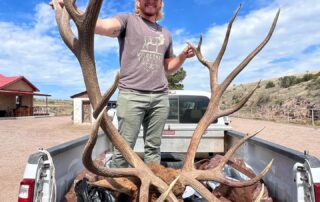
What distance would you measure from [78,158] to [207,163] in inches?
59.3

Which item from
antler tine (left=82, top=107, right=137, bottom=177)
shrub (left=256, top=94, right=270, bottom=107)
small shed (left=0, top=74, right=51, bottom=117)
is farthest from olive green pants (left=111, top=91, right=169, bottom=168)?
shrub (left=256, top=94, right=270, bottom=107)

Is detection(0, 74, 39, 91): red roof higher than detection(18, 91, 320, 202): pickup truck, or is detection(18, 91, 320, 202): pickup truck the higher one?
detection(0, 74, 39, 91): red roof

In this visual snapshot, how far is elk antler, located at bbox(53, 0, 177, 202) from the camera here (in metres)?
2.73

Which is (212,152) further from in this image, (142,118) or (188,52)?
(142,118)

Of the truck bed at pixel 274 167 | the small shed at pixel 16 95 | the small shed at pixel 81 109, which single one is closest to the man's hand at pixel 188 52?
the truck bed at pixel 274 167

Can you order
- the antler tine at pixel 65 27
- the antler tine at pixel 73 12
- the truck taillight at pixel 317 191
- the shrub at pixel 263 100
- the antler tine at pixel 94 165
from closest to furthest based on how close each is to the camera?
the antler tine at pixel 94 165, the truck taillight at pixel 317 191, the antler tine at pixel 73 12, the antler tine at pixel 65 27, the shrub at pixel 263 100

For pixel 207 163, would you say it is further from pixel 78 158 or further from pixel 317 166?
pixel 317 166

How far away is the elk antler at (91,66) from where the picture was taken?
2727 mm

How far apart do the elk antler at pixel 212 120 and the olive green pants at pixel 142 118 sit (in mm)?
383

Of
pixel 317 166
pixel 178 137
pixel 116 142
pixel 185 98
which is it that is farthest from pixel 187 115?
pixel 317 166

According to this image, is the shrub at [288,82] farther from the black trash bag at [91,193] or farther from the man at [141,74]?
the black trash bag at [91,193]

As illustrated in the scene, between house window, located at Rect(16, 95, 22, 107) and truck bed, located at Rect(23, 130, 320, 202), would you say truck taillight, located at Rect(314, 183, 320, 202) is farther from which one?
house window, located at Rect(16, 95, 22, 107)

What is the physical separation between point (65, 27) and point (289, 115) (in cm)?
3543

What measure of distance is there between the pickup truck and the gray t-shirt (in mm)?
798
